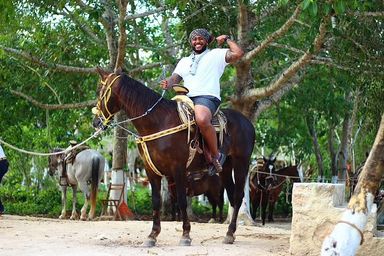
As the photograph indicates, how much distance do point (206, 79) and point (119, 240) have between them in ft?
8.37

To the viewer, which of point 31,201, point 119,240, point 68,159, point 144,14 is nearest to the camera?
point 119,240

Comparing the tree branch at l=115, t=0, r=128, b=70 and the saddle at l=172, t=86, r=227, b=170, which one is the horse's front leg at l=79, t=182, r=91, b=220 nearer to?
the tree branch at l=115, t=0, r=128, b=70

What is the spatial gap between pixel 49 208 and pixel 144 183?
64.0 feet

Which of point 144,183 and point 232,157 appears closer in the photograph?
point 232,157

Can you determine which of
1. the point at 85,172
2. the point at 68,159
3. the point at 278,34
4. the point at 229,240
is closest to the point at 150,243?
the point at 229,240

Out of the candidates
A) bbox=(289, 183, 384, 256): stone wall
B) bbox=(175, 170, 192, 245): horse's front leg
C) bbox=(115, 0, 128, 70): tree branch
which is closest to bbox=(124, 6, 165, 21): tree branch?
bbox=(115, 0, 128, 70): tree branch

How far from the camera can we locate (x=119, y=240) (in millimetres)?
10094

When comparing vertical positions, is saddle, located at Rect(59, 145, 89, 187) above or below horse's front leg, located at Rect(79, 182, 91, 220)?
above

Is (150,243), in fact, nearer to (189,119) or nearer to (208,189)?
(189,119)

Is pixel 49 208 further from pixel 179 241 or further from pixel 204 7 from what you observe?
pixel 179 241

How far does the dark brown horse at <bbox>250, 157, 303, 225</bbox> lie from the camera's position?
19.8 m

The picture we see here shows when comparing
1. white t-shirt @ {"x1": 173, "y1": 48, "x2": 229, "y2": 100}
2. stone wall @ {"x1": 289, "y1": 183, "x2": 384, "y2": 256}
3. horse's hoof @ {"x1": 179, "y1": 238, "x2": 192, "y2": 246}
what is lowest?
Result: horse's hoof @ {"x1": 179, "y1": 238, "x2": 192, "y2": 246}

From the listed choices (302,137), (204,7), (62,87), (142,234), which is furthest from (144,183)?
(142,234)

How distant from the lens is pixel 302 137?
2509 centimetres
